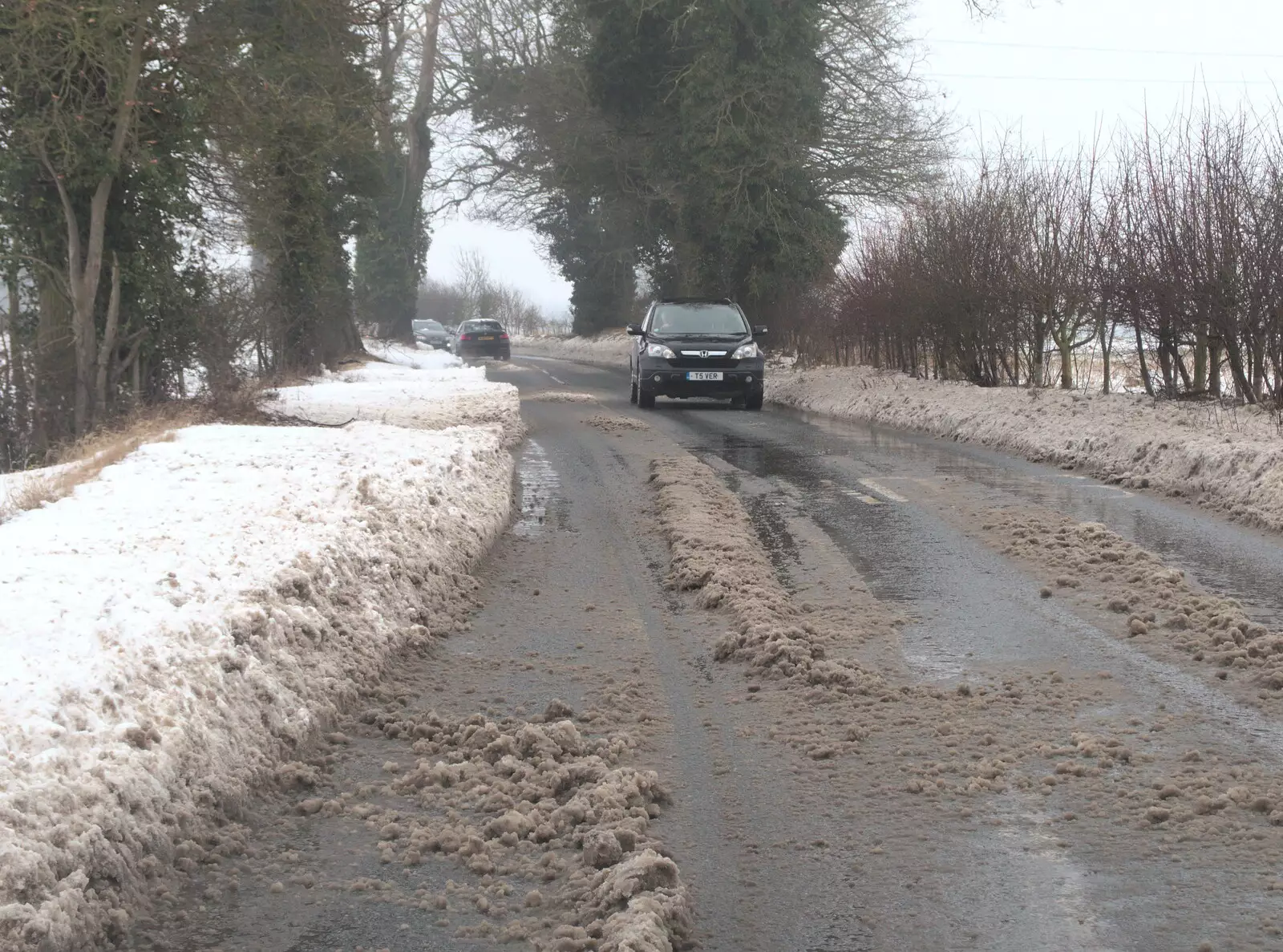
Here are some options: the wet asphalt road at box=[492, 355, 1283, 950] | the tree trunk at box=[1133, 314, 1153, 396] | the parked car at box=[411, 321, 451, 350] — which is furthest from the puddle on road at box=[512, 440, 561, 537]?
the parked car at box=[411, 321, 451, 350]

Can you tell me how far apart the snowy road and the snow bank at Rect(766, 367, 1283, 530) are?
147cm

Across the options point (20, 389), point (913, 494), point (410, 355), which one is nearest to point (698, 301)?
point (20, 389)

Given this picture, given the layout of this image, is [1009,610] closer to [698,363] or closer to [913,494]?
[913,494]

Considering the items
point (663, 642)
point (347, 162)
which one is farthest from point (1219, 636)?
point (347, 162)

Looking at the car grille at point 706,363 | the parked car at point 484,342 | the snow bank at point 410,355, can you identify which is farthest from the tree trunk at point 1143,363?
the parked car at point 484,342

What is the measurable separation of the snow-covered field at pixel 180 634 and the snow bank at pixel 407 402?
6810 millimetres

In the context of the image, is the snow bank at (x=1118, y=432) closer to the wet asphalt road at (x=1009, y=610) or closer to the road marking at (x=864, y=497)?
the wet asphalt road at (x=1009, y=610)

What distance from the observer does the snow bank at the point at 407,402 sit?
1705 centimetres

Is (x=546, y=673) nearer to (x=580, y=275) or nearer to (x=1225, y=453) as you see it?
(x=1225, y=453)

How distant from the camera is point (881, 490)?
448 inches

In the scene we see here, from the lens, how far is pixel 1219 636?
5949 mm

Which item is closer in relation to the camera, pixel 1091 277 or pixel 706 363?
pixel 1091 277

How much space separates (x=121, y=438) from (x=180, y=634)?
360 inches

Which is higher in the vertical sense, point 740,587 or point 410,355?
point 410,355
